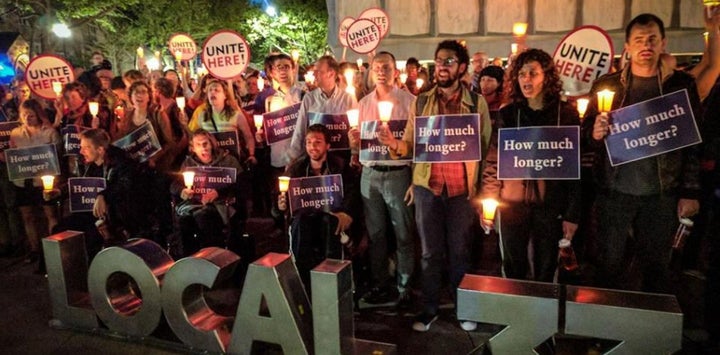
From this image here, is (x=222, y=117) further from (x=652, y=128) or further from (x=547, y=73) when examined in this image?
(x=652, y=128)

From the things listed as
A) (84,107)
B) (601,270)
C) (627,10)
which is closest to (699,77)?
(601,270)

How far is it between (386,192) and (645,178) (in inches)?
77.9

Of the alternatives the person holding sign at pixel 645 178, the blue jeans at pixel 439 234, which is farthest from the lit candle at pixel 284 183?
the person holding sign at pixel 645 178

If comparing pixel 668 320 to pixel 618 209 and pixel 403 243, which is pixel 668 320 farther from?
pixel 403 243

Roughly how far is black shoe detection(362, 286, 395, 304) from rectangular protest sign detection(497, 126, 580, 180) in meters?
1.72

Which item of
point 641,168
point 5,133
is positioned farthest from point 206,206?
point 641,168

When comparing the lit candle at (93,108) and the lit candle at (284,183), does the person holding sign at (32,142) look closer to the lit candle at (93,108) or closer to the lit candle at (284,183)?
the lit candle at (93,108)

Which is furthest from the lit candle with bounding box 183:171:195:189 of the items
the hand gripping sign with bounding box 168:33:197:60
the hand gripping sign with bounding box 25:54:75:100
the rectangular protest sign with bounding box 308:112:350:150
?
the hand gripping sign with bounding box 168:33:197:60

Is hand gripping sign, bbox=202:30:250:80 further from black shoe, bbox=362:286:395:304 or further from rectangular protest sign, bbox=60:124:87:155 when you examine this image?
black shoe, bbox=362:286:395:304

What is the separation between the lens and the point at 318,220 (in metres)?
4.87

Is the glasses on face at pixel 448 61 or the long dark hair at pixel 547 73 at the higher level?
the glasses on face at pixel 448 61

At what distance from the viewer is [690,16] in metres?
13.6

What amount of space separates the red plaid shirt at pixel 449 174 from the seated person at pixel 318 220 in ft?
3.43

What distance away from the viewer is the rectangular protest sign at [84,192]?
554 centimetres
